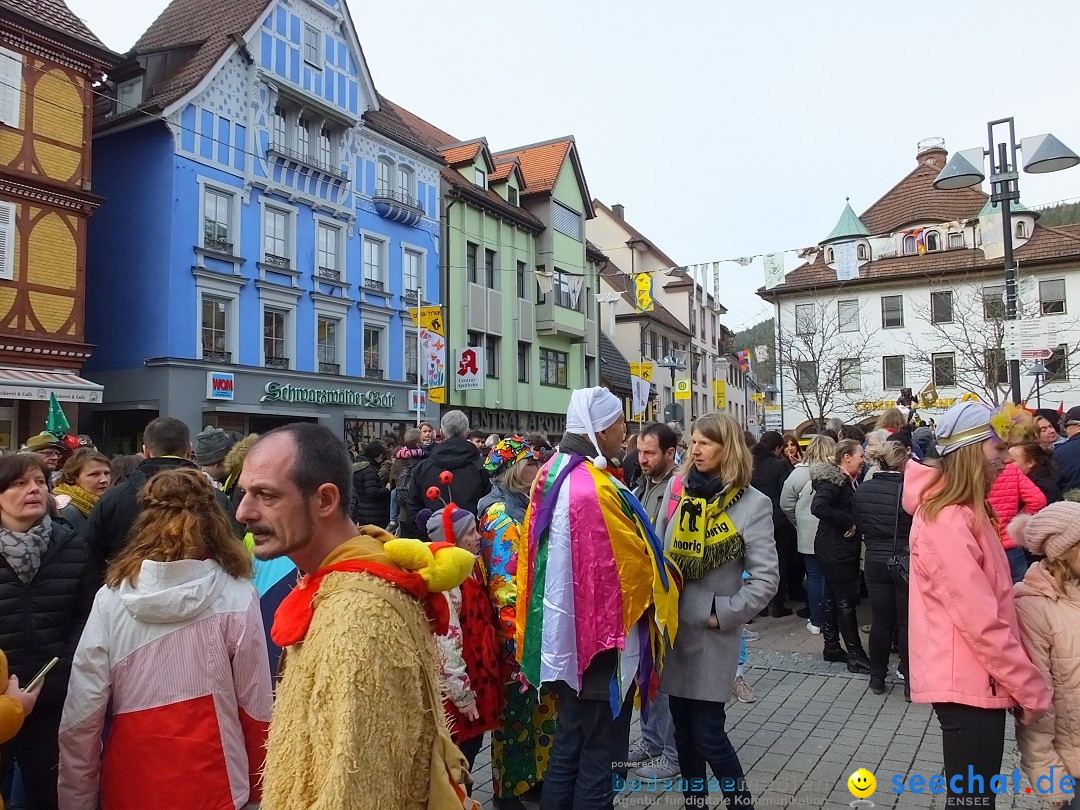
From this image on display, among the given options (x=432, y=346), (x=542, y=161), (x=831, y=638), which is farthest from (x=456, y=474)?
(x=542, y=161)

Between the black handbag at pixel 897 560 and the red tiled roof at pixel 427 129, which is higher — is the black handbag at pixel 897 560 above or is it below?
below

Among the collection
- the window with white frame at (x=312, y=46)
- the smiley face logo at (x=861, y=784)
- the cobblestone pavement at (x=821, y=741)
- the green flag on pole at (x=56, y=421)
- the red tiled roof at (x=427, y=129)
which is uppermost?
the red tiled roof at (x=427, y=129)

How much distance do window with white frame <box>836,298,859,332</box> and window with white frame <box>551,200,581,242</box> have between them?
14462 millimetres

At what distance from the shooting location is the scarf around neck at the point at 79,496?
4.86m

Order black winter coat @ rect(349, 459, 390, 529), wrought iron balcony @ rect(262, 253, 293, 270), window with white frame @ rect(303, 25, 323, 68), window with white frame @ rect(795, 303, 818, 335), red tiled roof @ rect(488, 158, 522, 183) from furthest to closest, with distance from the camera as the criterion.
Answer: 1. window with white frame @ rect(795, 303, 818, 335)
2. red tiled roof @ rect(488, 158, 522, 183)
3. window with white frame @ rect(303, 25, 323, 68)
4. wrought iron balcony @ rect(262, 253, 293, 270)
5. black winter coat @ rect(349, 459, 390, 529)

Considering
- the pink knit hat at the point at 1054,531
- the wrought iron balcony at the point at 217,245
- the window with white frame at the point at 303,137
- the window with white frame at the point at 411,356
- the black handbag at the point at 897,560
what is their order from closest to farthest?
the pink knit hat at the point at 1054,531 → the black handbag at the point at 897,560 → the wrought iron balcony at the point at 217,245 → the window with white frame at the point at 303,137 → the window with white frame at the point at 411,356

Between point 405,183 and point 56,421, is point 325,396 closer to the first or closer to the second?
point 405,183

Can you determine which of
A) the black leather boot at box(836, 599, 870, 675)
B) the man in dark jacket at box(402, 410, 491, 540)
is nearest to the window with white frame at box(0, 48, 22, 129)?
the man in dark jacket at box(402, 410, 491, 540)

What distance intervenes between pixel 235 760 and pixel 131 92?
2114cm

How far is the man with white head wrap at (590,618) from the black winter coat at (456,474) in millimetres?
3627

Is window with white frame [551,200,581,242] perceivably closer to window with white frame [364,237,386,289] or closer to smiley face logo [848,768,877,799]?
window with white frame [364,237,386,289]

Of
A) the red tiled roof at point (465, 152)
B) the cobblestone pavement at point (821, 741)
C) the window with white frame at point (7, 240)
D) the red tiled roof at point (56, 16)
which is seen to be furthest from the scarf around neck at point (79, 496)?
the red tiled roof at point (465, 152)

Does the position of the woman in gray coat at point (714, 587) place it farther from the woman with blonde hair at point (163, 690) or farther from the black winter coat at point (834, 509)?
the black winter coat at point (834, 509)

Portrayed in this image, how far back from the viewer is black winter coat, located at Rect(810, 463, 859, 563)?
6449mm
